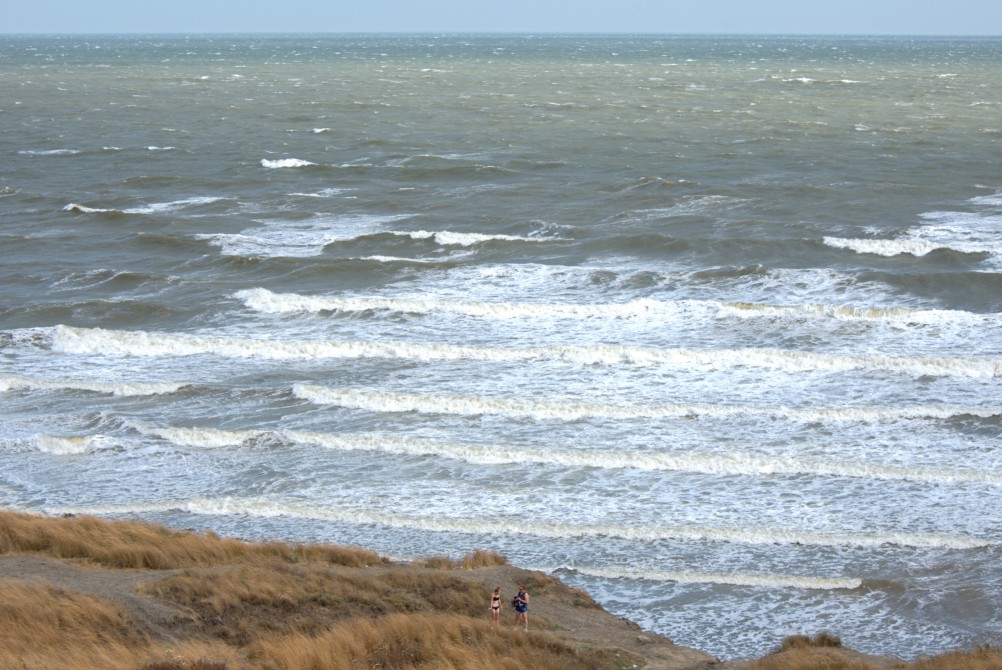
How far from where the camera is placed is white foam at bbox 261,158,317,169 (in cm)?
5425

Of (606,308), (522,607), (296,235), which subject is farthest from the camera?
(296,235)

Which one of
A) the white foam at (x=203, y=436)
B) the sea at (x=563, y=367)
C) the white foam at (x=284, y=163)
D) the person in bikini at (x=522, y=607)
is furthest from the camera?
the white foam at (x=284, y=163)

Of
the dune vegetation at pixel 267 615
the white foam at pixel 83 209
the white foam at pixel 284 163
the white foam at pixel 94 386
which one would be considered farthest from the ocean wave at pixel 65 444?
the white foam at pixel 284 163

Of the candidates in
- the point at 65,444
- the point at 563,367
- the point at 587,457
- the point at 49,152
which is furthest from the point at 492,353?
the point at 49,152

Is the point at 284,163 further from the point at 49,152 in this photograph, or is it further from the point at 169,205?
the point at 49,152

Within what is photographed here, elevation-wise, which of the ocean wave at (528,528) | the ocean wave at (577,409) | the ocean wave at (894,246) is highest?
the ocean wave at (894,246)

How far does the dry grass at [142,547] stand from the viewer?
49.5ft

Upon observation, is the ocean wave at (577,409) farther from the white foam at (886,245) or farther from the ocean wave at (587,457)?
the white foam at (886,245)

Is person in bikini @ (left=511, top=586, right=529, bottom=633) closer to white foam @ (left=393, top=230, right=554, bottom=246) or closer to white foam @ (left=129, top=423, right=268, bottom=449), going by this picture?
white foam @ (left=129, top=423, right=268, bottom=449)

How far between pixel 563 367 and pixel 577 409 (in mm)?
2847

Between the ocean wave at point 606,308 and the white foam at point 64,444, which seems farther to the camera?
the ocean wave at point 606,308

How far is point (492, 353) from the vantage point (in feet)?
87.6

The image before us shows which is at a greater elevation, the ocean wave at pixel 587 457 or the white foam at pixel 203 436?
the white foam at pixel 203 436

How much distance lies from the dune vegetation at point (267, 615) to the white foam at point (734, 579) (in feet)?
4.68
